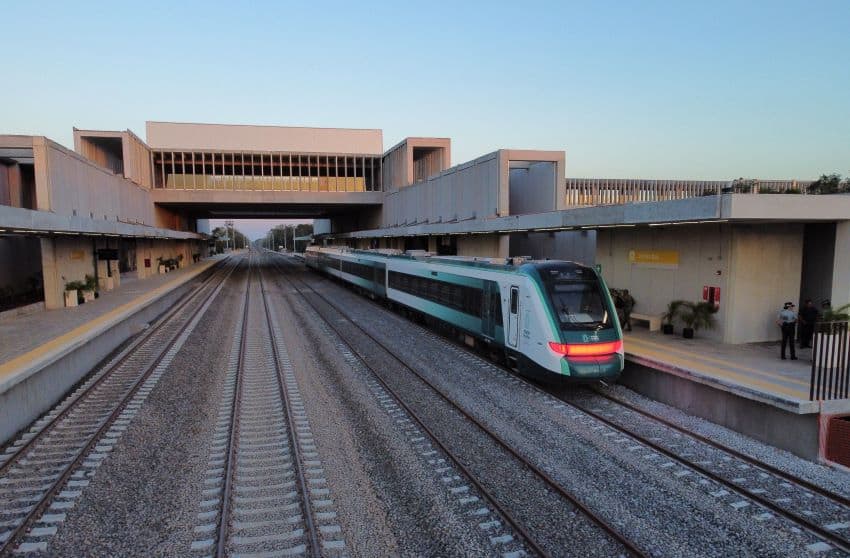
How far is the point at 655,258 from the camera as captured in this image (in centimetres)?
1589

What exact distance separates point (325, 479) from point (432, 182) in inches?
1202

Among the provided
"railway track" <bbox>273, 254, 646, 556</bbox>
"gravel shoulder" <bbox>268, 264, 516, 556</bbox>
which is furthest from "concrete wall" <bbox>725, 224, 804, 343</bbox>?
"gravel shoulder" <bbox>268, 264, 516, 556</bbox>

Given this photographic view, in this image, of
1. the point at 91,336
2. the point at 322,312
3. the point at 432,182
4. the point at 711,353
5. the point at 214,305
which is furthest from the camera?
the point at 432,182

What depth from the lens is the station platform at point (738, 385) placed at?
868 centimetres

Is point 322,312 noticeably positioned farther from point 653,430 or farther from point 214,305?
point 653,430

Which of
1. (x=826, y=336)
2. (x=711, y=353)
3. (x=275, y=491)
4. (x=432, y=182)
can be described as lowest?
(x=275, y=491)

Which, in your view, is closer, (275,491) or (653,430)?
(275,491)

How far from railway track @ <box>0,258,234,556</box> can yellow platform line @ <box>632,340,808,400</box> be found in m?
11.0

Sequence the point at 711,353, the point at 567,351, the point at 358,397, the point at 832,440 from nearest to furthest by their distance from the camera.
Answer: the point at 832,440, the point at 567,351, the point at 358,397, the point at 711,353

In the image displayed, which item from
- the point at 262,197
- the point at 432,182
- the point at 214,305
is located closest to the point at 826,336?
the point at 214,305

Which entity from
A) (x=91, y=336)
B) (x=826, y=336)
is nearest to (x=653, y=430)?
(x=826, y=336)

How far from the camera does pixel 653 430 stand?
948cm

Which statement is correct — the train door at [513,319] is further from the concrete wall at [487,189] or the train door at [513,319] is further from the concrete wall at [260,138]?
the concrete wall at [260,138]

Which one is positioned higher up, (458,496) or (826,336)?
(826,336)
